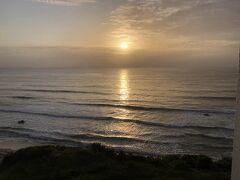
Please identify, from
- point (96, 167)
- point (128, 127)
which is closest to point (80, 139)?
point (128, 127)

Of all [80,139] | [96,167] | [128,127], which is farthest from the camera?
[128,127]

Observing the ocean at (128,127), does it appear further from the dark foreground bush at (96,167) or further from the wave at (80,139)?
the dark foreground bush at (96,167)

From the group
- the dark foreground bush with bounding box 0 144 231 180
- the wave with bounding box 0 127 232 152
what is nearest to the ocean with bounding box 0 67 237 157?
the wave with bounding box 0 127 232 152

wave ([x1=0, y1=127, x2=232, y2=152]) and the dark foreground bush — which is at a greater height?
the dark foreground bush

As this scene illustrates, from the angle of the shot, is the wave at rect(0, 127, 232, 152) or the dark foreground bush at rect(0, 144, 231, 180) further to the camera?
the wave at rect(0, 127, 232, 152)

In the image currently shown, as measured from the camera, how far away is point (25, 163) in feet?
40.0

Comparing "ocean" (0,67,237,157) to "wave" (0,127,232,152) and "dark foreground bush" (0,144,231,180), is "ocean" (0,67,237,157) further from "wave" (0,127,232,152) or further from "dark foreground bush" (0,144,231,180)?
"dark foreground bush" (0,144,231,180)

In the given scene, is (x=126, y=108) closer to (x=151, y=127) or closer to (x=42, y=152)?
(x=151, y=127)

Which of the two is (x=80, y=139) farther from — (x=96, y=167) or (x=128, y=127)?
(x=96, y=167)

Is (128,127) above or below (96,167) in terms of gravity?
below

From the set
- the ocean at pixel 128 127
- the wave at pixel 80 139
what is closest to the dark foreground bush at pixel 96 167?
the ocean at pixel 128 127

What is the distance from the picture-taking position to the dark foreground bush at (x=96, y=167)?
426 inches

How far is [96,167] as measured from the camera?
1173 centimetres

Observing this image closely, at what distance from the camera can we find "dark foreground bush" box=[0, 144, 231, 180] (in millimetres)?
10812
